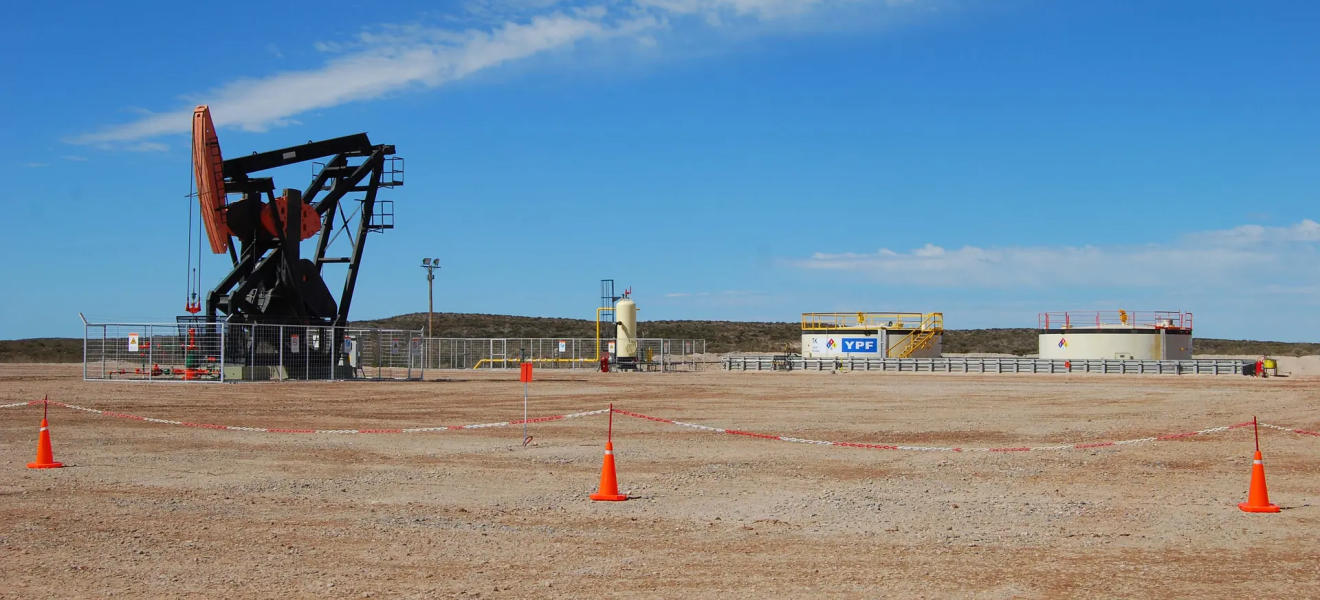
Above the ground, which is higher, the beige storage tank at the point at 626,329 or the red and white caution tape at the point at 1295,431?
the beige storage tank at the point at 626,329

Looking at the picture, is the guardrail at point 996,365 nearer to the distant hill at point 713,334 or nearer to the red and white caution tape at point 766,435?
the red and white caution tape at point 766,435

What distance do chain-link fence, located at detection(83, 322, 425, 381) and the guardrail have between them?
72.6ft

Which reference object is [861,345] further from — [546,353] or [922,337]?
[546,353]

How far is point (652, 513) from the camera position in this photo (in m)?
11.1

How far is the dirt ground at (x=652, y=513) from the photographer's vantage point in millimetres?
8023

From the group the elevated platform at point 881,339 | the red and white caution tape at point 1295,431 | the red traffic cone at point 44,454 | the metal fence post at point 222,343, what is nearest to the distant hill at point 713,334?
the elevated platform at point 881,339

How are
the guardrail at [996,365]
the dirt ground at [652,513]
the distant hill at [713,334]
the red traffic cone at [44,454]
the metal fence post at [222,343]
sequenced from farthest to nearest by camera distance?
the distant hill at [713,334], the guardrail at [996,365], the metal fence post at [222,343], the red traffic cone at [44,454], the dirt ground at [652,513]

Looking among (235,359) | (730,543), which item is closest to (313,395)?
(235,359)

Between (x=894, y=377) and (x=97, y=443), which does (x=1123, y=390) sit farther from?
(x=97, y=443)

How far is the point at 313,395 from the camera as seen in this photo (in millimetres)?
30297

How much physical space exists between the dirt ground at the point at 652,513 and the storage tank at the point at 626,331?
108 ft

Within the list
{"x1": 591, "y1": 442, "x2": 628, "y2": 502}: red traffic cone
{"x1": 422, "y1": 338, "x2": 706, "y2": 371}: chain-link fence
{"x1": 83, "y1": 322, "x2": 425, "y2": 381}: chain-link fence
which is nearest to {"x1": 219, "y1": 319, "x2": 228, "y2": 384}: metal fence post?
{"x1": 83, "y1": 322, "x2": 425, "y2": 381}: chain-link fence

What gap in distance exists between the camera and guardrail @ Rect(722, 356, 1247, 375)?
49.0 metres

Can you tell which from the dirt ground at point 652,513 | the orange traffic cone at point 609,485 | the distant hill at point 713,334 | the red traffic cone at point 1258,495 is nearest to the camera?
the dirt ground at point 652,513
